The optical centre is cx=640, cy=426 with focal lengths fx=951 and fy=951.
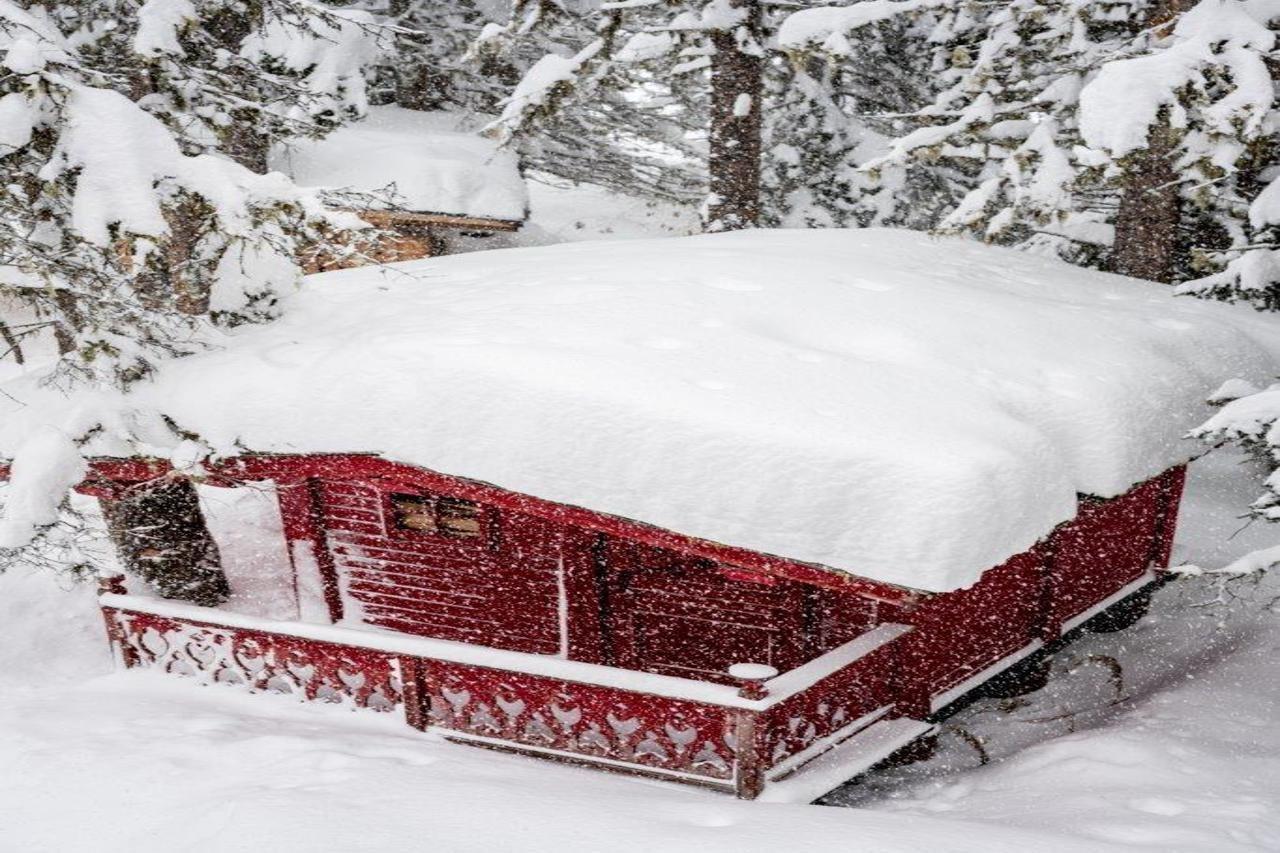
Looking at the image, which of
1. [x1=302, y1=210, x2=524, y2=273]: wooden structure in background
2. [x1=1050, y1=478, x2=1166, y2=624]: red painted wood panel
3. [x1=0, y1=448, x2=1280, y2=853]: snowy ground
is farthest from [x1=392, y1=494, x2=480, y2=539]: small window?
[x1=302, y1=210, x2=524, y2=273]: wooden structure in background

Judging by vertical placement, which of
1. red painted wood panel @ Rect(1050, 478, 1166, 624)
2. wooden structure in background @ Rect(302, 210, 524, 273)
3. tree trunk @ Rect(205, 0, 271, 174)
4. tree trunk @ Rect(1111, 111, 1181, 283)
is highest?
tree trunk @ Rect(205, 0, 271, 174)

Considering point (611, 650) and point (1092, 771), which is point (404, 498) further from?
point (1092, 771)

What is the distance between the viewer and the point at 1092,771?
23.1 feet

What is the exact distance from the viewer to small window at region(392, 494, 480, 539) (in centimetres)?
895

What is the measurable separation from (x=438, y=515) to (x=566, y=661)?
2722 millimetres

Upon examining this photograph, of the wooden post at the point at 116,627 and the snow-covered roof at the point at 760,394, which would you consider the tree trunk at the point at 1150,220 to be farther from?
the wooden post at the point at 116,627

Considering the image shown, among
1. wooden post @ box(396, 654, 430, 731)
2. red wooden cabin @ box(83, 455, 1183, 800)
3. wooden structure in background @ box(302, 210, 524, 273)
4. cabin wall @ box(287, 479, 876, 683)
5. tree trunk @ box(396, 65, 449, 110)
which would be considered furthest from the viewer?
tree trunk @ box(396, 65, 449, 110)

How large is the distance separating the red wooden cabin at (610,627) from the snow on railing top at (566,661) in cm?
2

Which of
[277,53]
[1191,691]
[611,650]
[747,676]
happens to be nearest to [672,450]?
[747,676]

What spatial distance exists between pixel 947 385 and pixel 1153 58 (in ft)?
12.2

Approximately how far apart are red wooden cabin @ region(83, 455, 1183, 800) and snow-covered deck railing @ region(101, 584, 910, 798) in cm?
2

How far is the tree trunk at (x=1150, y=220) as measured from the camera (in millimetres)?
12078

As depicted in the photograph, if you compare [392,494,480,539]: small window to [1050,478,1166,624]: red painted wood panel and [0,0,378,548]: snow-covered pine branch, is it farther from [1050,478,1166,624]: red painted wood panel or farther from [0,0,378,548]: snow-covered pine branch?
[1050,478,1166,624]: red painted wood panel

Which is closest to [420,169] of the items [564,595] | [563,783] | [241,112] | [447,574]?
[241,112]
